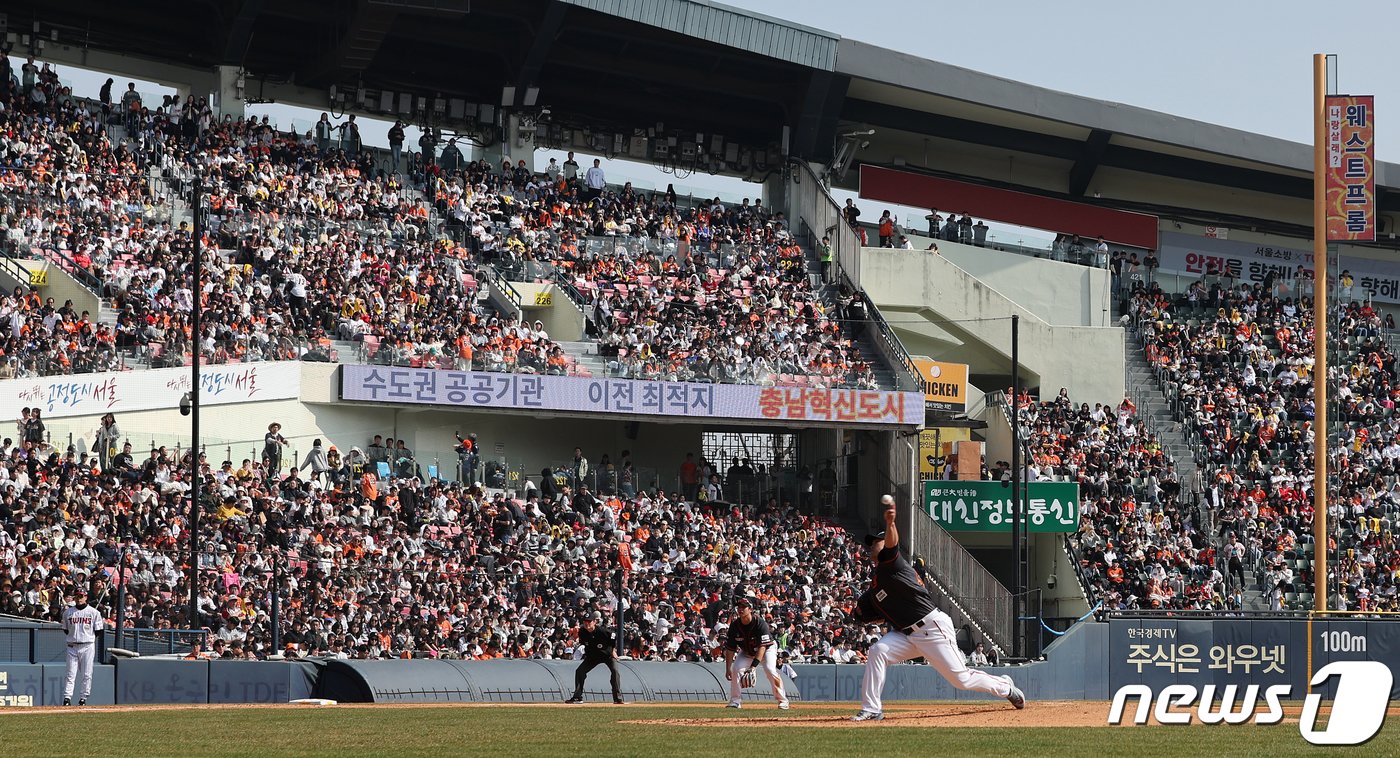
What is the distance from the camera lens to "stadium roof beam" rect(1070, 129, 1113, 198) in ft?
176

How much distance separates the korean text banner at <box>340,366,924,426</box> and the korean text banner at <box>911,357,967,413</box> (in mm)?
2311

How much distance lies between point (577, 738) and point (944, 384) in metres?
30.7

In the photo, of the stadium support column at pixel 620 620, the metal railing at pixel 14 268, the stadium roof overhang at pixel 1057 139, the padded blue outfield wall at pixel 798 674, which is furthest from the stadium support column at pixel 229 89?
the padded blue outfield wall at pixel 798 674

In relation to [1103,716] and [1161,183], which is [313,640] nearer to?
[1103,716]

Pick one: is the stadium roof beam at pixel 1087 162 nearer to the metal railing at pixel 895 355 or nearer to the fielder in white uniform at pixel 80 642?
the metal railing at pixel 895 355

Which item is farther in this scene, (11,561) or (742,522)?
(742,522)

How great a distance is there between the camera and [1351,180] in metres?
41.0

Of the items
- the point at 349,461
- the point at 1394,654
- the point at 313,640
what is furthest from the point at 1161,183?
the point at 313,640

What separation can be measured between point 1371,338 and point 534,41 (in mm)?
25669

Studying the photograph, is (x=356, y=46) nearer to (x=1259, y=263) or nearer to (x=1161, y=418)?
(x=1161, y=418)

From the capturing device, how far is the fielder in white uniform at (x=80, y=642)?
2230cm

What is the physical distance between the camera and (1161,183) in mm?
57125

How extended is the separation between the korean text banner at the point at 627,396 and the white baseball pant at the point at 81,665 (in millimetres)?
12905

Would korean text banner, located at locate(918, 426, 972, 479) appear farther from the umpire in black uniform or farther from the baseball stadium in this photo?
the umpire in black uniform
